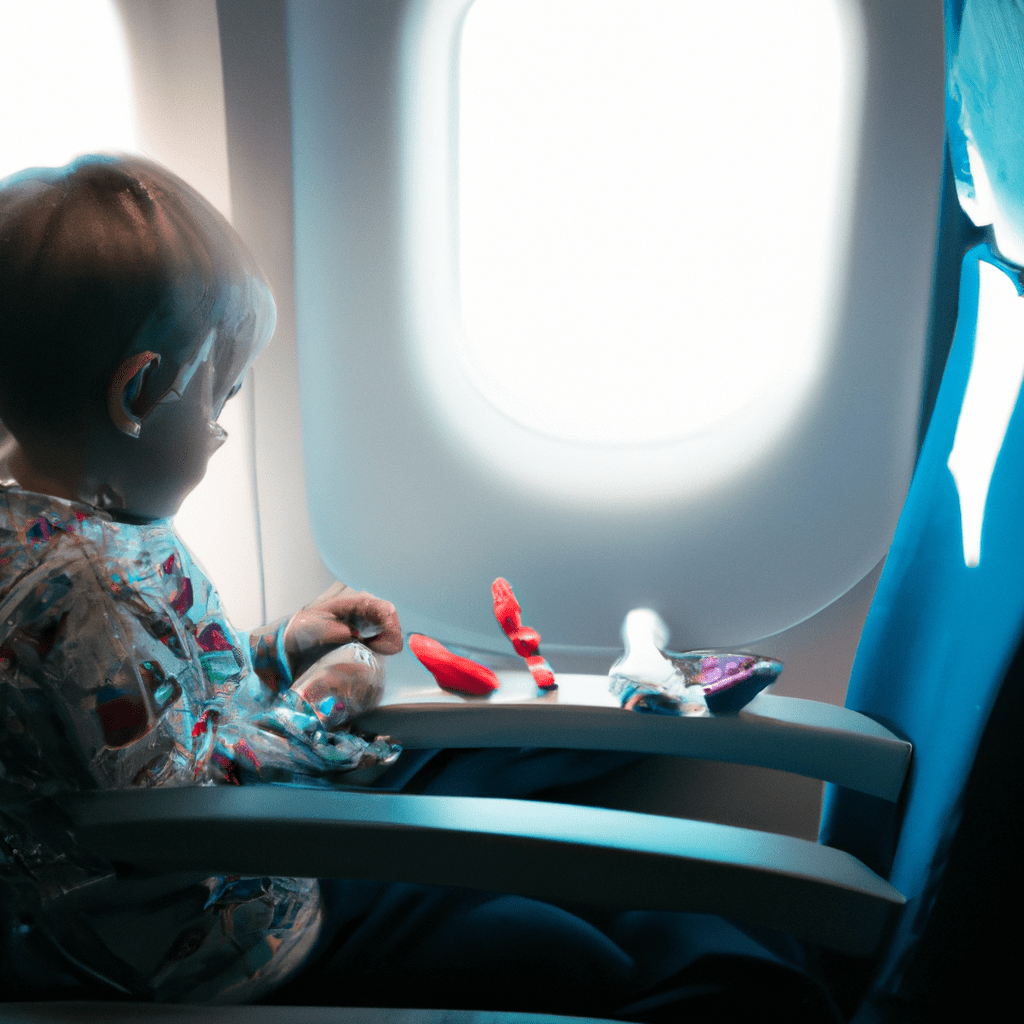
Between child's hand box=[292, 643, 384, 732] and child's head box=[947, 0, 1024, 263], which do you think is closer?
child's head box=[947, 0, 1024, 263]

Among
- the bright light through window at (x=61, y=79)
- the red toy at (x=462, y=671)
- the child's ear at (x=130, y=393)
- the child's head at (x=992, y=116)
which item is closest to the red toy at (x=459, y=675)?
the red toy at (x=462, y=671)

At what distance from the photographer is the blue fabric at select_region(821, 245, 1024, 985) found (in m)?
0.43

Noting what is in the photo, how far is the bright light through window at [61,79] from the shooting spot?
36.4 inches

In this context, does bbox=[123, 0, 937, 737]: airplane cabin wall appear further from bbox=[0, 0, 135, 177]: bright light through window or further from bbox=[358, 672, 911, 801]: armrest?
bbox=[358, 672, 911, 801]: armrest

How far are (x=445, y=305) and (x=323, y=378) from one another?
19 centimetres

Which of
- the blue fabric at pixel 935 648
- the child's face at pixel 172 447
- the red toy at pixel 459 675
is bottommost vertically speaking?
the red toy at pixel 459 675

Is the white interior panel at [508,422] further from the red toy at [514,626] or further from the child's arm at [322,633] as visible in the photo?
the child's arm at [322,633]

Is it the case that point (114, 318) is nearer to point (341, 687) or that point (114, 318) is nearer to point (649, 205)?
point (341, 687)

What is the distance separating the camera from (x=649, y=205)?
950 millimetres

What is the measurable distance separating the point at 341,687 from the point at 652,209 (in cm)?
67

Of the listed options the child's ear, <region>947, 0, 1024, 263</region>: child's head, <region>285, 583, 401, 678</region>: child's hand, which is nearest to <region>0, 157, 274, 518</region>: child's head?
the child's ear

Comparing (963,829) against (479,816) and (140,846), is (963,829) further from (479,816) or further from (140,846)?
(140,846)

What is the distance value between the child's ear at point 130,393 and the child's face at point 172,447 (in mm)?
13

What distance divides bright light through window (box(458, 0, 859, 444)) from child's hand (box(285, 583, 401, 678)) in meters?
0.33
